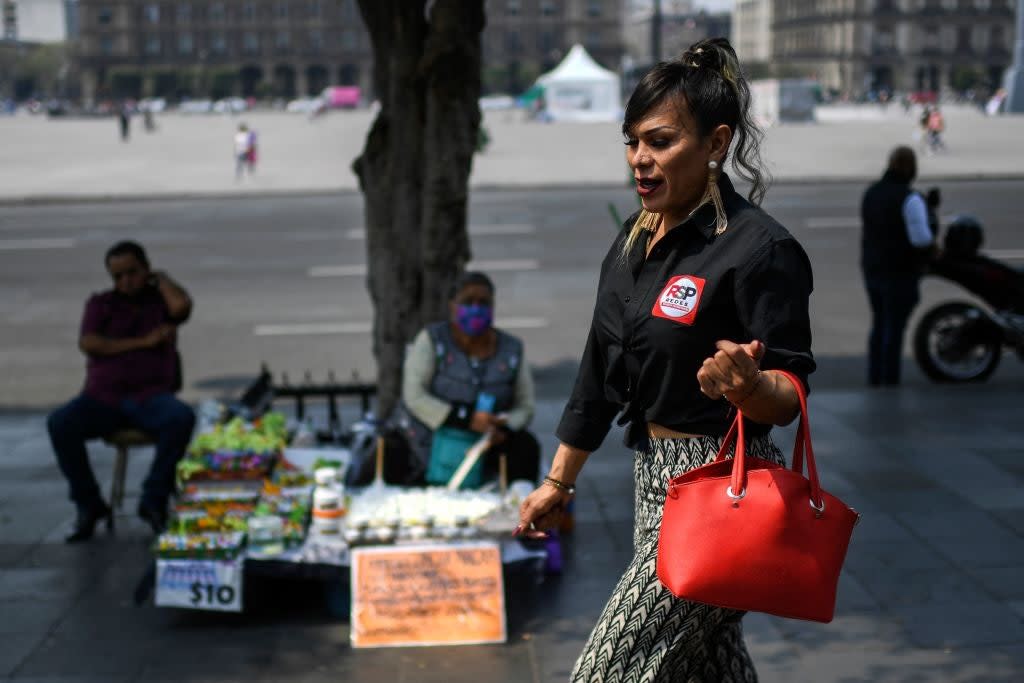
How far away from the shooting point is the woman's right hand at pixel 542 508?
10.1 ft

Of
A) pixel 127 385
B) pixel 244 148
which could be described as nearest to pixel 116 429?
pixel 127 385

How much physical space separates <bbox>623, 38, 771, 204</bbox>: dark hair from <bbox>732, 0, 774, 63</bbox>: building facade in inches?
6452

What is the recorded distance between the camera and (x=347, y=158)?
130 ft

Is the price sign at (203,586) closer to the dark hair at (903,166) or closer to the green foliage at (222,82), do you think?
the dark hair at (903,166)

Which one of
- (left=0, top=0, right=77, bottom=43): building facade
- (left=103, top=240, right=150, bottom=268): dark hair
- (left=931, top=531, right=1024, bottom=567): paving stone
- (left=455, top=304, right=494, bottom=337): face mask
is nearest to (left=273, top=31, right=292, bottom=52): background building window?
(left=0, top=0, right=77, bottom=43): building facade

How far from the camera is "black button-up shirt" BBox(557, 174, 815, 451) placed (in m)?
2.67

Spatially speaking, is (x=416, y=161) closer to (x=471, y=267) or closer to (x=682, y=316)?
(x=682, y=316)

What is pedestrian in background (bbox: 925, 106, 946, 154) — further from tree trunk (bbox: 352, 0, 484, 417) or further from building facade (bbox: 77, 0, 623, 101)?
building facade (bbox: 77, 0, 623, 101)

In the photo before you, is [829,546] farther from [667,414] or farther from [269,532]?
[269,532]

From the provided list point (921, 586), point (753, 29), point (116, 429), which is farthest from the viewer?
point (753, 29)

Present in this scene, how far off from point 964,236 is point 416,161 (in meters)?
4.57

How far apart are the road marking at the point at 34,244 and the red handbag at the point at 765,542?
18.6 m

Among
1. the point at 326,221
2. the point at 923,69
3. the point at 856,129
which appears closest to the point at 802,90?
the point at 856,129

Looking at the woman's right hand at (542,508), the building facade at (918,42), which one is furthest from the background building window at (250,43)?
the woman's right hand at (542,508)
